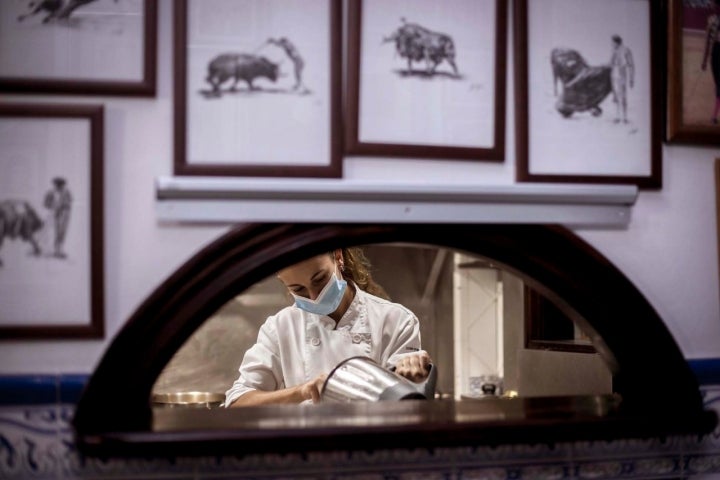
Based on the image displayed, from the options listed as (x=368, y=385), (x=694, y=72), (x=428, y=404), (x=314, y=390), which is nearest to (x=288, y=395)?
(x=314, y=390)

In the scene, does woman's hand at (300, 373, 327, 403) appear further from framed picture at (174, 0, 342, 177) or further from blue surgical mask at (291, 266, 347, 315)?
framed picture at (174, 0, 342, 177)

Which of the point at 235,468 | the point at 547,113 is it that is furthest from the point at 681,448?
the point at 235,468

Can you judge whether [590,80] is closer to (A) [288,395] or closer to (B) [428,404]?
(B) [428,404]

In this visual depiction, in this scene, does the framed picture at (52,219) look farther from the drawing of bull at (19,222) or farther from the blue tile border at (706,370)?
the blue tile border at (706,370)

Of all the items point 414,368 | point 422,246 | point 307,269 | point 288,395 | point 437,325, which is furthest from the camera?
point 437,325

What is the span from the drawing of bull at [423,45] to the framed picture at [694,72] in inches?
21.3

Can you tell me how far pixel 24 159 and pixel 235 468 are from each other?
77cm

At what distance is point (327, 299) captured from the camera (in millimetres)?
2645

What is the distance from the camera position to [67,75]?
148 cm

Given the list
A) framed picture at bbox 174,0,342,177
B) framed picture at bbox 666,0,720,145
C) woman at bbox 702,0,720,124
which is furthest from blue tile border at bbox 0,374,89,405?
woman at bbox 702,0,720,124

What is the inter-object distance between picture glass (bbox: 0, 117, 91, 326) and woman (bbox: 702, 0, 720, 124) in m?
1.44

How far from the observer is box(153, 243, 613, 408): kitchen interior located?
3335 millimetres

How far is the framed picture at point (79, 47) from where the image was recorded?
4.81ft

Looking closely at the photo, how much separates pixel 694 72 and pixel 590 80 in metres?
0.27
